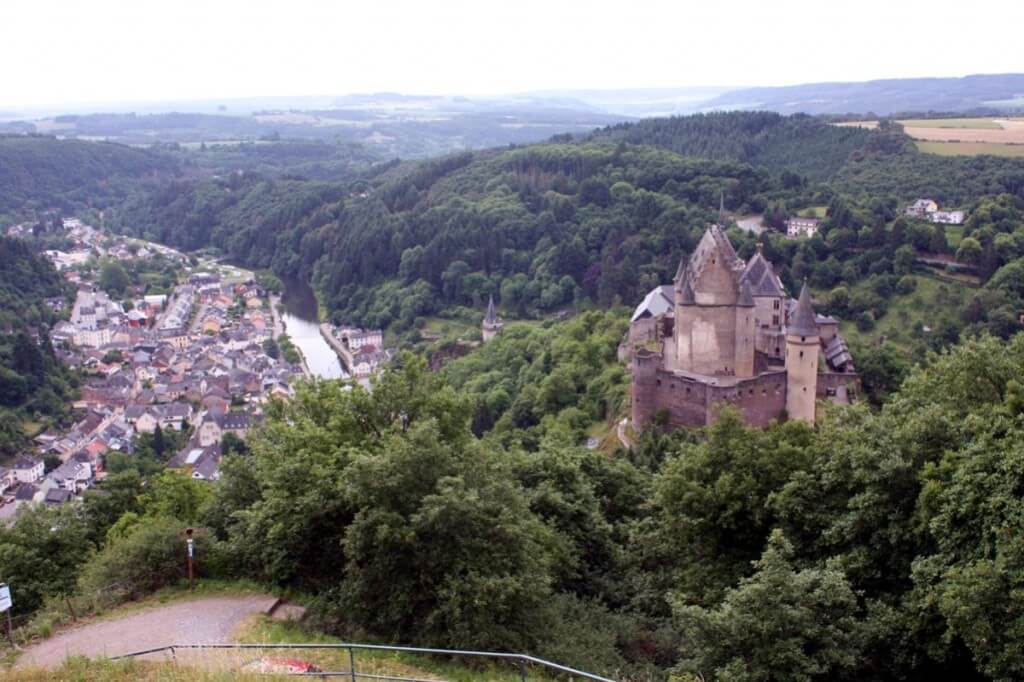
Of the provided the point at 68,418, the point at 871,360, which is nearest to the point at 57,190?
the point at 68,418

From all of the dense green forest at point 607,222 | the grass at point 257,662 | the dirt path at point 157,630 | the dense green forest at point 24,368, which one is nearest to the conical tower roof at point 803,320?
the grass at point 257,662

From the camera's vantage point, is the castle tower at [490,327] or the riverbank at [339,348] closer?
the castle tower at [490,327]

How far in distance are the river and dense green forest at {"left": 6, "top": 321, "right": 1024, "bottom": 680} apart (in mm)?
49488

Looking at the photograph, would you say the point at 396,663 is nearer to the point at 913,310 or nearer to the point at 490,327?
the point at 913,310

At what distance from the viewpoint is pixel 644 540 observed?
2039 centimetres

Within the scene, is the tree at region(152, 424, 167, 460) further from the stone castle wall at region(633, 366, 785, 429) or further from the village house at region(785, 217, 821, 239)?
the village house at region(785, 217, 821, 239)

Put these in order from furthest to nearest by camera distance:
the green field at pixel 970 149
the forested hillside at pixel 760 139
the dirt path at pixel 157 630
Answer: the forested hillside at pixel 760 139 → the green field at pixel 970 149 → the dirt path at pixel 157 630

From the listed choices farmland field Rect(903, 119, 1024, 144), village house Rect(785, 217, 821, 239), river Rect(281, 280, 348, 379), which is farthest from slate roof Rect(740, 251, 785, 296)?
farmland field Rect(903, 119, 1024, 144)

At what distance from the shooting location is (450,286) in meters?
100

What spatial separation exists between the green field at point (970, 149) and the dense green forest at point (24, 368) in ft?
295

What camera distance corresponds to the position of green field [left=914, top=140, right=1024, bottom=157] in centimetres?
10206

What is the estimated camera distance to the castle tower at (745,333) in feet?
117

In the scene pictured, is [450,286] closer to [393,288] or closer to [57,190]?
[393,288]

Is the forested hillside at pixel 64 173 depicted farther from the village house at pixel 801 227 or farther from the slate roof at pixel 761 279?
the slate roof at pixel 761 279
